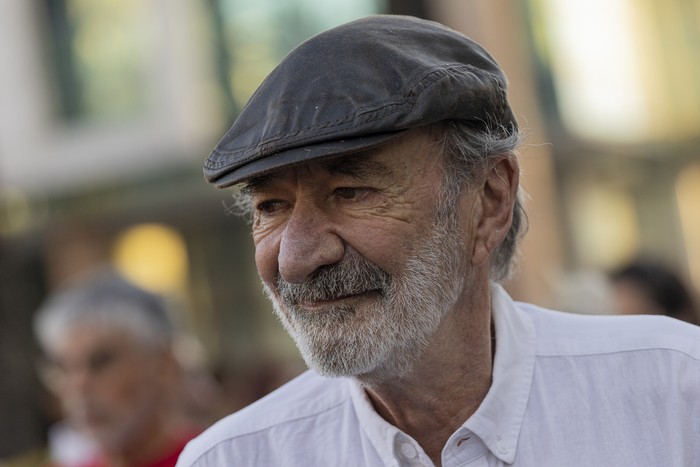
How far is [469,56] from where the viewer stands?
251 cm

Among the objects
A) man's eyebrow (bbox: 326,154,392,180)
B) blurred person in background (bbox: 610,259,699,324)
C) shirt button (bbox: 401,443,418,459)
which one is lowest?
blurred person in background (bbox: 610,259,699,324)

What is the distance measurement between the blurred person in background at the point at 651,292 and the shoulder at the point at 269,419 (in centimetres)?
336

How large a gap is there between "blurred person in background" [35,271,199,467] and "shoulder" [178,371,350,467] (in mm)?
1991

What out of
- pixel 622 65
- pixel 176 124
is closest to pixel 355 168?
pixel 176 124

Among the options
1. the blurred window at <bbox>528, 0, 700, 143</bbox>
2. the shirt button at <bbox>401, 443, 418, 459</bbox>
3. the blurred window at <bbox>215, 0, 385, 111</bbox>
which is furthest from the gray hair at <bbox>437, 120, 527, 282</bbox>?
the blurred window at <bbox>528, 0, 700, 143</bbox>

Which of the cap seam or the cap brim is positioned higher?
the cap seam

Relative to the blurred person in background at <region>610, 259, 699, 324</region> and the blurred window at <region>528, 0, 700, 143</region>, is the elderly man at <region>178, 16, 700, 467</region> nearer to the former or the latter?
the blurred person in background at <region>610, 259, 699, 324</region>

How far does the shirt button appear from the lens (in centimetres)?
244

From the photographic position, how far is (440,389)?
2500mm

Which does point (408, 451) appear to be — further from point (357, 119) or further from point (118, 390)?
point (118, 390)

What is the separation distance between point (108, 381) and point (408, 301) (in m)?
2.60

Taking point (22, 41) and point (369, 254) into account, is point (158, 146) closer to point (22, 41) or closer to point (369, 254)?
point (22, 41)

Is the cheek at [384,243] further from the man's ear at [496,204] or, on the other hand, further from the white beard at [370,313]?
the man's ear at [496,204]

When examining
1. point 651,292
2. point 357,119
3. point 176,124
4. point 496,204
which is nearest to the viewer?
point 357,119
